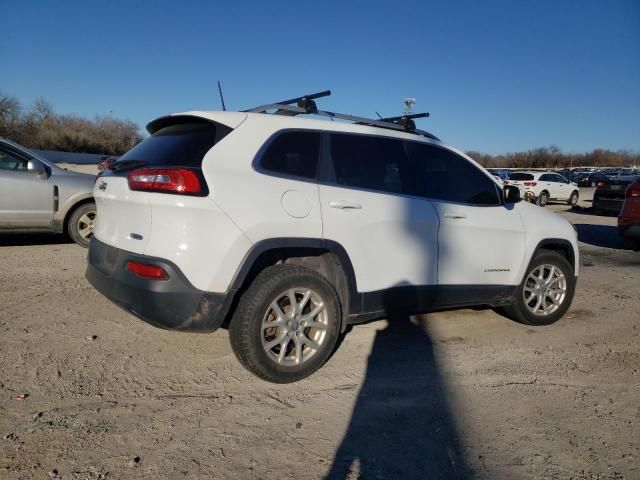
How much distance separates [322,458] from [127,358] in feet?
6.02

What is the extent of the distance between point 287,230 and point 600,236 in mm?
11349

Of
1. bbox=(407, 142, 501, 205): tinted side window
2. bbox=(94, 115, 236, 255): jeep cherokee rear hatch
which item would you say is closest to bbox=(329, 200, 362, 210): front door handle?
bbox=(407, 142, 501, 205): tinted side window

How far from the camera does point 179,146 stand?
313 centimetres

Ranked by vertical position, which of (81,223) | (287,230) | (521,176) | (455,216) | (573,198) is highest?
(521,176)

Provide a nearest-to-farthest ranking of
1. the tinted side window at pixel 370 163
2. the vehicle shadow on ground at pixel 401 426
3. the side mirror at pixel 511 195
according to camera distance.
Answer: the vehicle shadow on ground at pixel 401 426 < the tinted side window at pixel 370 163 < the side mirror at pixel 511 195

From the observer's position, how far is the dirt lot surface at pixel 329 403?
2381 mm

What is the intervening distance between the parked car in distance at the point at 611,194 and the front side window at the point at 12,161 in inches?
683

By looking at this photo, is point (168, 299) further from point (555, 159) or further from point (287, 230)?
point (555, 159)

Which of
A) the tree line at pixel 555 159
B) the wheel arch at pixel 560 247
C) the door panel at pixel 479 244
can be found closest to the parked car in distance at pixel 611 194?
the wheel arch at pixel 560 247

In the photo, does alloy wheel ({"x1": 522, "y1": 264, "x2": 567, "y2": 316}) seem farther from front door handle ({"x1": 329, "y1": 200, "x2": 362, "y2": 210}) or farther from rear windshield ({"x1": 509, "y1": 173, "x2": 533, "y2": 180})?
rear windshield ({"x1": 509, "y1": 173, "x2": 533, "y2": 180})

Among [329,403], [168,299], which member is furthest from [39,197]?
[329,403]

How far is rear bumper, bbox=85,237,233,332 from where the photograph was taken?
283cm

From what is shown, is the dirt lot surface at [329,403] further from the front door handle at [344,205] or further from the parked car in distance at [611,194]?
the parked car in distance at [611,194]

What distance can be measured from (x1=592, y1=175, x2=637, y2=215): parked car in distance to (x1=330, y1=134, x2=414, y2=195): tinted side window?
15.7 m
